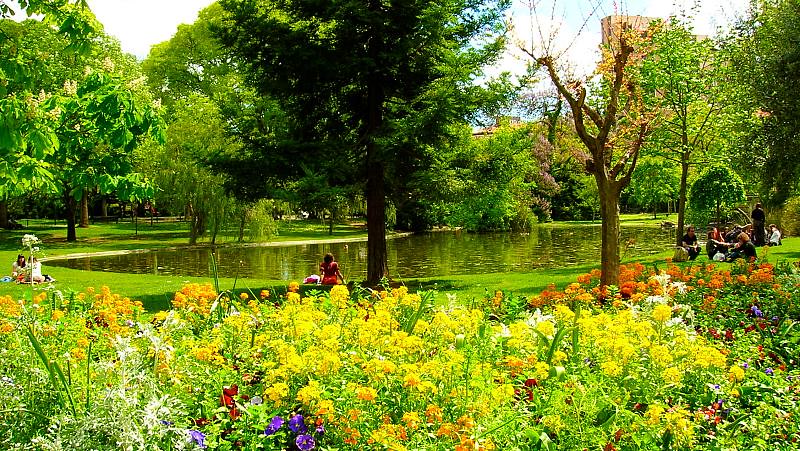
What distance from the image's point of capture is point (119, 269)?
2178 cm

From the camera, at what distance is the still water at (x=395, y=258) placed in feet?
66.2

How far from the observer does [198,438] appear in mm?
2830

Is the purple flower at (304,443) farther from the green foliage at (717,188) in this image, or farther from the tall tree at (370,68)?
the green foliage at (717,188)

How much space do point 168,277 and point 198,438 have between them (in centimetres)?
1475

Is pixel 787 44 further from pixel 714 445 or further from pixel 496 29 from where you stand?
pixel 714 445

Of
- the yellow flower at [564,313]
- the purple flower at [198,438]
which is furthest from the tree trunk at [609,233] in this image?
the purple flower at [198,438]

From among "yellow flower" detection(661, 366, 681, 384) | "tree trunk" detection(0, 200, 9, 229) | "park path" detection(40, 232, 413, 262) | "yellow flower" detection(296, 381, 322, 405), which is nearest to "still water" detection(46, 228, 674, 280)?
"park path" detection(40, 232, 413, 262)

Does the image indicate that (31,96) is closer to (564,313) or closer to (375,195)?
(564,313)

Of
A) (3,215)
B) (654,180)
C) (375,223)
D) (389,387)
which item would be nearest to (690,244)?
(375,223)

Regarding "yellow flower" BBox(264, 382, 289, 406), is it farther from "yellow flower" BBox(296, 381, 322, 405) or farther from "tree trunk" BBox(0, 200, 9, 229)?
"tree trunk" BBox(0, 200, 9, 229)

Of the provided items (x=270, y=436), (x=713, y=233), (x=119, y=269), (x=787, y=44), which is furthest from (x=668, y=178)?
(x=270, y=436)

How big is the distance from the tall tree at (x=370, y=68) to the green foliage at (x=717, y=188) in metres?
10.7

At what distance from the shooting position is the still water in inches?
794

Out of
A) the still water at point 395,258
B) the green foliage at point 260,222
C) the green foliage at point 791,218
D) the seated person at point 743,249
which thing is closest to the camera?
the seated person at point 743,249
